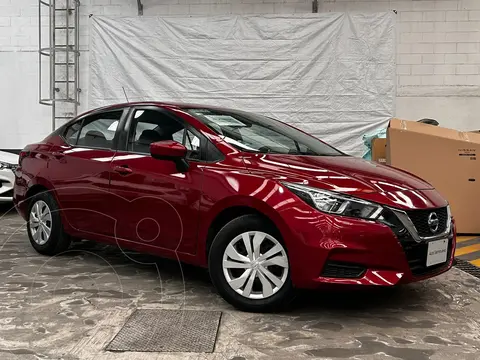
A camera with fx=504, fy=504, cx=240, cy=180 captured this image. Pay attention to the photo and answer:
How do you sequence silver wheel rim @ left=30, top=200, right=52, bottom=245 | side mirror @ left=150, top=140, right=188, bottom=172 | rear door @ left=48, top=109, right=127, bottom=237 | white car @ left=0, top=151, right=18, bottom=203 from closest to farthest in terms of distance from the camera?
1. side mirror @ left=150, top=140, right=188, bottom=172
2. rear door @ left=48, top=109, right=127, bottom=237
3. silver wheel rim @ left=30, top=200, right=52, bottom=245
4. white car @ left=0, top=151, right=18, bottom=203

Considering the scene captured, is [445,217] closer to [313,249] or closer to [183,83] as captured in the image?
[313,249]

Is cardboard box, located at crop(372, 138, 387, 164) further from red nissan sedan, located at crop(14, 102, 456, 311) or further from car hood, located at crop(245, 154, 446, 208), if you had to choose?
car hood, located at crop(245, 154, 446, 208)

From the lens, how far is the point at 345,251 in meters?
2.67

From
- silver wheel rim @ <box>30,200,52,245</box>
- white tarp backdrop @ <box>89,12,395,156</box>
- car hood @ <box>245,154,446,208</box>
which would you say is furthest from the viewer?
white tarp backdrop @ <box>89,12,395,156</box>

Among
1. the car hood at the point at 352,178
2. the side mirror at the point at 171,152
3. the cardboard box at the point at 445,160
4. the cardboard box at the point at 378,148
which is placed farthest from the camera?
the cardboard box at the point at 378,148

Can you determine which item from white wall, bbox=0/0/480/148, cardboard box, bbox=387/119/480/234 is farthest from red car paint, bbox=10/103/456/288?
white wall, bbox=0/0/480/148

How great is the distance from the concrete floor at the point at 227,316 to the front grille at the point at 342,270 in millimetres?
240

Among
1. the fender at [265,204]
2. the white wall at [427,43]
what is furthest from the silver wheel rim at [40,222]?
the white wall at [427,43]

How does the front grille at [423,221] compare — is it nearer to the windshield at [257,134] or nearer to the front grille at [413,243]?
the front grille at [413,243]

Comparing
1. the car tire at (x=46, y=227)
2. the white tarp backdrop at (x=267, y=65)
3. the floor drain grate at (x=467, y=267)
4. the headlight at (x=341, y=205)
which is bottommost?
the floor drain grate at (x=467, y=267)

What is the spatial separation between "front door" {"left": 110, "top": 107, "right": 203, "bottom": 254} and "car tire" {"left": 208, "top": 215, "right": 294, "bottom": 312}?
292mm

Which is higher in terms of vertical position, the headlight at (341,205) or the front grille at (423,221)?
the headlight at (341,205)

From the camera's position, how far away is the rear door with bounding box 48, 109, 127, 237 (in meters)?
3.76

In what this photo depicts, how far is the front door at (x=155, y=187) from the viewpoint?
3225 millimetres
